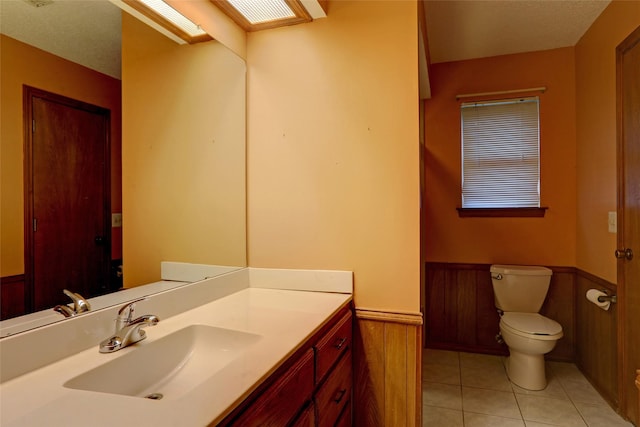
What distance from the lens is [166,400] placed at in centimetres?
74

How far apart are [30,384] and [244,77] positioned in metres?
1.55

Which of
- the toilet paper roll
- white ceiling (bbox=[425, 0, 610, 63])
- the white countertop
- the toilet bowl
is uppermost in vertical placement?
white ceiling (bbox=[425, 0, 610, 63])

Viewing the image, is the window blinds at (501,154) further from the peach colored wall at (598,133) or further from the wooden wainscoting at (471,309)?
the wooden wainscoting at (471,309)

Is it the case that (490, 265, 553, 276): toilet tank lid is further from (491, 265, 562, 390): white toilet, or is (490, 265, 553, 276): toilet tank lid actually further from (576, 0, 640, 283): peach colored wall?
(576, 0, 640, 283): peach colored wall

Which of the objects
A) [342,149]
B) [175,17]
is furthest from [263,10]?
[342,149]

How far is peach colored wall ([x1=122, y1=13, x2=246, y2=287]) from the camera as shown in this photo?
1247 mm

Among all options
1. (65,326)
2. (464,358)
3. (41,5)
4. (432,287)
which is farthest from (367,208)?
(464,358)

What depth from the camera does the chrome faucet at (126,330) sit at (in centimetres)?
101

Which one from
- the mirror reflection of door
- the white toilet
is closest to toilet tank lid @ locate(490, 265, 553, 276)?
the white toilet

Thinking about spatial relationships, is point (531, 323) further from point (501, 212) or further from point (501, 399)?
point (501, 212)

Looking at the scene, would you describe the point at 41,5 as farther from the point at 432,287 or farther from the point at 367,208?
the point at 432,287

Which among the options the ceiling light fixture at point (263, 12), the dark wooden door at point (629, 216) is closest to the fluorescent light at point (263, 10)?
the ceiling light fixture at point (263, 12)

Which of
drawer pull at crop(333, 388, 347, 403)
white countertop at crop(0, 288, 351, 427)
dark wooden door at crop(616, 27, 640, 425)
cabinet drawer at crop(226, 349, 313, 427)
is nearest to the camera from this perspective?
white countertop at crop(0, 288, 351, 427)

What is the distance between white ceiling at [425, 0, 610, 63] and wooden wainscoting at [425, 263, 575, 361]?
72.0 inches
